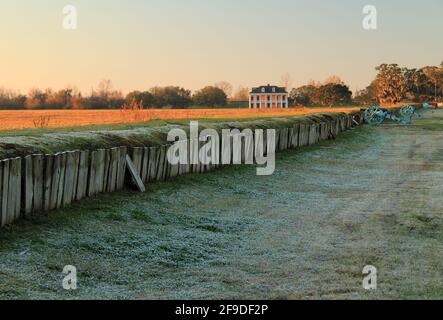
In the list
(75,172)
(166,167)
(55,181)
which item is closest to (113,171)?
(75,172)

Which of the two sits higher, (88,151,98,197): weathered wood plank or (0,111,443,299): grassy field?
(88,151,98,197): weathered wood plank

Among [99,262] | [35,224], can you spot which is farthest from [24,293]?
[35,224]

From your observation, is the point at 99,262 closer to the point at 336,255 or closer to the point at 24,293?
the point at 24,293

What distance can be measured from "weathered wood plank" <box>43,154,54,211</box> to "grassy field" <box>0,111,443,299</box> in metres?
0.27

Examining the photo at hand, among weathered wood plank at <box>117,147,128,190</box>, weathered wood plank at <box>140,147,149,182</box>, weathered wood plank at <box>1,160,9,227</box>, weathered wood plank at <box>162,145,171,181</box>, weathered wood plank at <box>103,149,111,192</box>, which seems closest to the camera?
weathered wood plank at <box>1,160,9,227</box>

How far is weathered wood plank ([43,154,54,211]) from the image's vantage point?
11.2m

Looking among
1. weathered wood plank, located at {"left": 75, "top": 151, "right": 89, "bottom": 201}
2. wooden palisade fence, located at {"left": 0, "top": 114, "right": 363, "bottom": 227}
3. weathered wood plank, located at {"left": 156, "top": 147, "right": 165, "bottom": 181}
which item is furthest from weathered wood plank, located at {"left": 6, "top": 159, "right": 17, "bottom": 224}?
weathered wood plank, located at {"left": 156, "top": 147, "right": 165, "bottom": 181}

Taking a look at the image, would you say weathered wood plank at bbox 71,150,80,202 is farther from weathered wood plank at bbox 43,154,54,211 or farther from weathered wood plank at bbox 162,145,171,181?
weathered wood plank at bbox 162,145,171,181

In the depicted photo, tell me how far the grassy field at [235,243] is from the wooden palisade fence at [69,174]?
1.01ft

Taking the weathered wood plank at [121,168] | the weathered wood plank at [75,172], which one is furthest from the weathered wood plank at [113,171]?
the weathered wood plank at [75,172]

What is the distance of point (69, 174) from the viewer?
39.2 feet

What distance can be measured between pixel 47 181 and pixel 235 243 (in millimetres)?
3380

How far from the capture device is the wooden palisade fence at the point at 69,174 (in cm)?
1033

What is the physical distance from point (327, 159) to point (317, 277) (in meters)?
17.0
